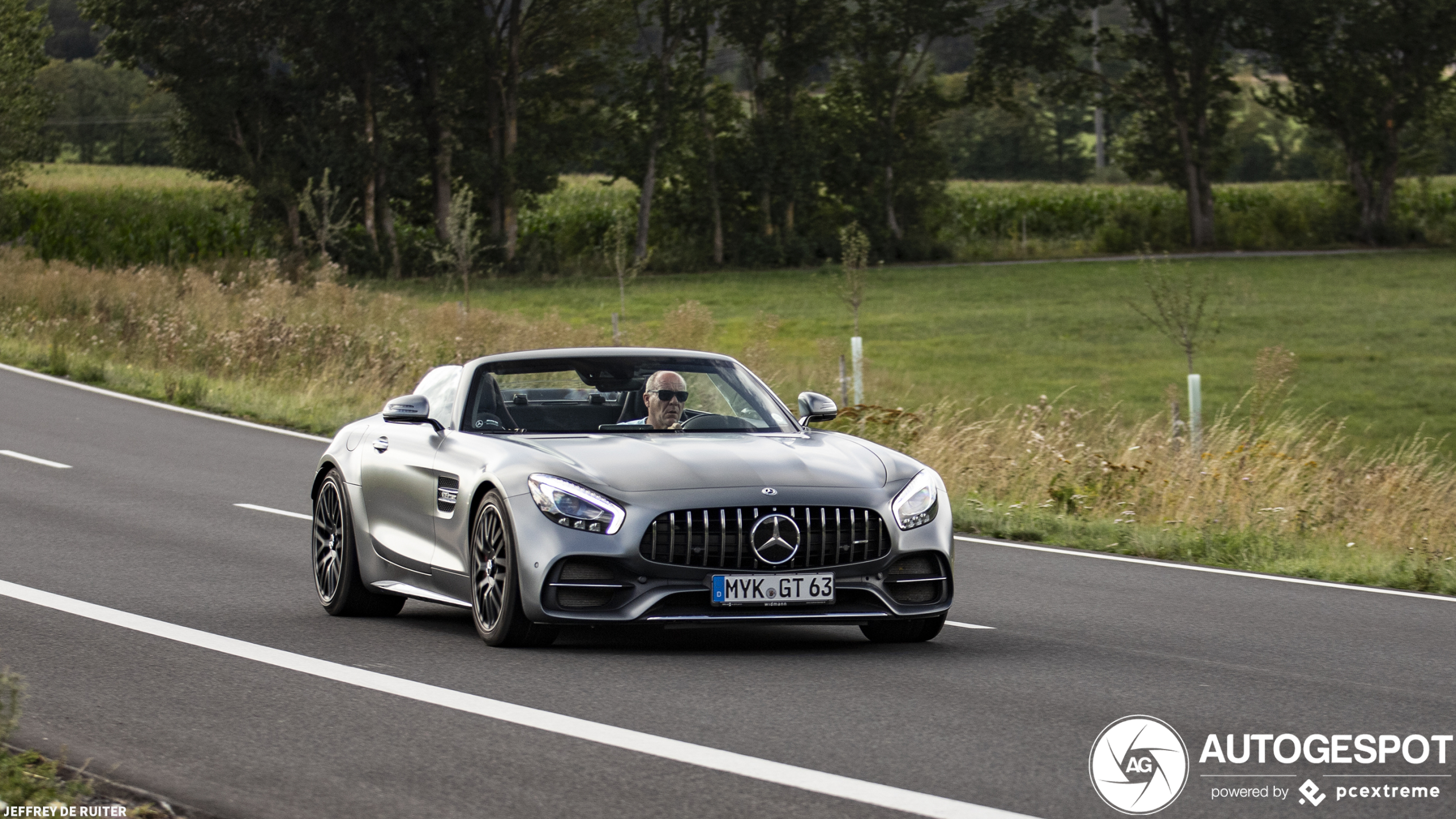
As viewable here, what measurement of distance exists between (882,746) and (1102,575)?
5904 millimetres

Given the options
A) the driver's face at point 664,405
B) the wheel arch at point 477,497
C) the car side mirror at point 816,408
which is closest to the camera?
the wheel arch at point 477,497

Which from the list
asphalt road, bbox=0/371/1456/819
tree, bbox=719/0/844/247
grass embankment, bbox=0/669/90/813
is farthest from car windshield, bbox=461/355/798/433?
tree, bbox=719/0/844/247

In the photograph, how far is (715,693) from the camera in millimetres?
7090

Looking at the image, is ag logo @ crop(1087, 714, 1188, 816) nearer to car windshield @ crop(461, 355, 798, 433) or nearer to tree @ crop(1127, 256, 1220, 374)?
car windshield @ crop(461, 355, 798, 433)

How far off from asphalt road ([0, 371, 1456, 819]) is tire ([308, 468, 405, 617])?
128 millimetres

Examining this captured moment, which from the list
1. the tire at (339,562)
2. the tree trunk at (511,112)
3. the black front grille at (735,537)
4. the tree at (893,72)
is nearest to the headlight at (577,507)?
the black front grille at (735,537)

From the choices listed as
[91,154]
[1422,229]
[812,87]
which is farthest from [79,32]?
[1422,229]

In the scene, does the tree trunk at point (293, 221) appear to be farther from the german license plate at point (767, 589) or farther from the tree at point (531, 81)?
the german license plate at point (767, 589)

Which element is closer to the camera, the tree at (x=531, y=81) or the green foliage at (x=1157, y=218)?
the tree at (x=531, y=81)

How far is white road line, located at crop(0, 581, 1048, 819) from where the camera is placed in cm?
538

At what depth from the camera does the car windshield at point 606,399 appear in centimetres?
891

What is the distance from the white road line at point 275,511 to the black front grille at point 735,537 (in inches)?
278

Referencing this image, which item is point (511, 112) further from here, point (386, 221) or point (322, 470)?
point (322, 470)

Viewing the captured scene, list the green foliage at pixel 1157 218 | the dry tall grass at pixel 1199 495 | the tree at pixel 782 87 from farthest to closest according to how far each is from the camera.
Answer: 1. the green foliage at pixel 1157 218
2. the tree at pixel 782 87
3. the dry tall grass at pixel 1199 495
